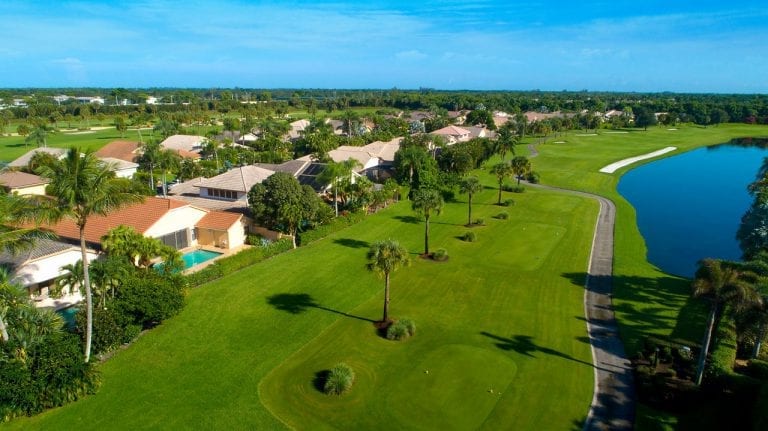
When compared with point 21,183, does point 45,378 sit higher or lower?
lower

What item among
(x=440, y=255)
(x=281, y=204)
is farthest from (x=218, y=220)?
(x=440, y=255)

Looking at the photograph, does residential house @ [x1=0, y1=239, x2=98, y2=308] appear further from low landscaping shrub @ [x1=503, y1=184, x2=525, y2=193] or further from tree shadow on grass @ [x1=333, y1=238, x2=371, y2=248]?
low landscaping shrub @ [x1=503, y1=184, x2=525, y2=193]

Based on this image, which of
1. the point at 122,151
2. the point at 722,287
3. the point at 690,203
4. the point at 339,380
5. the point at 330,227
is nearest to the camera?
the point at 722,287

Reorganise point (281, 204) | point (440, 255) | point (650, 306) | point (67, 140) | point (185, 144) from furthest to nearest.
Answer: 1. point (67, 140)
2. point (185, 144)
3. point (281, 204)
4. point (440, 255)
5. point (650, 306)

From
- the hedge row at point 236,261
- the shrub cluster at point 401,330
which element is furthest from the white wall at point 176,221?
the shrub cluster at point 401,330

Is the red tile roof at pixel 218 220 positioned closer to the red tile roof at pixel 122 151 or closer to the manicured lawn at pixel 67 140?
the red tile roof at pixel 122 151

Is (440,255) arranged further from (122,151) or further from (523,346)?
(122,151)
